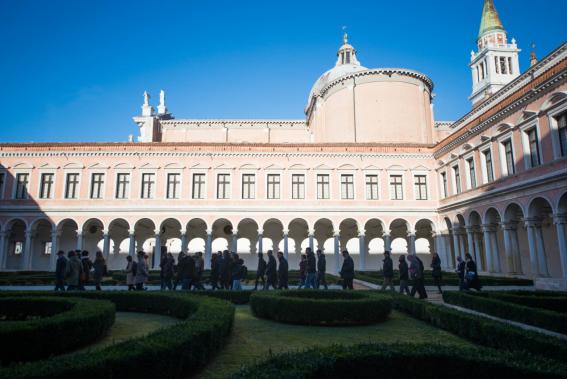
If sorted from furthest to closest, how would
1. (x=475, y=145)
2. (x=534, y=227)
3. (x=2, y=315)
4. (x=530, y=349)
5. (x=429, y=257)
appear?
(x=429, y=257), (x=475, y=145), (x=534, y=227), (x=2, y=315), (x=530, y=349)

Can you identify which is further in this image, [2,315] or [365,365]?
[2,315]

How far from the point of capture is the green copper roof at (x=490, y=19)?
51531 millimetres

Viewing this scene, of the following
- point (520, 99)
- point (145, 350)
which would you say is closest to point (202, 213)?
point (520, 99)

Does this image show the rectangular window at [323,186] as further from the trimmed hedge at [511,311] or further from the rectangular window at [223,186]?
the trimmed hedge at [511,311]

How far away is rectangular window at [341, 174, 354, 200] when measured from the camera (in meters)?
28.9

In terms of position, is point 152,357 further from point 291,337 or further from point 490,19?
point 490,19

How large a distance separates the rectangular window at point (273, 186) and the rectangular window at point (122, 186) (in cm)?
1046

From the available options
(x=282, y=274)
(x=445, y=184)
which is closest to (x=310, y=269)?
(x=282, y=274)

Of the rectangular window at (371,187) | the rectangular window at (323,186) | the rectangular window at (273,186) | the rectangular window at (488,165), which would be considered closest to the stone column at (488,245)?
the rectangular window at (488,165)

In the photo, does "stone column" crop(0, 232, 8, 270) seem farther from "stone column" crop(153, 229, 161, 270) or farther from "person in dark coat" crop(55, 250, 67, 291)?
"person in dark coat" crop(55, 250, 67, 291)

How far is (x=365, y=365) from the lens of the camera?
190 inches

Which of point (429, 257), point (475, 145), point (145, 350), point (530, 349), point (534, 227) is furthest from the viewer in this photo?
point (429, 257)

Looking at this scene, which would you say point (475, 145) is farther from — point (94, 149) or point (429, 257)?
point (94, 149)

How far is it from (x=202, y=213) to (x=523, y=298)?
22.0m
